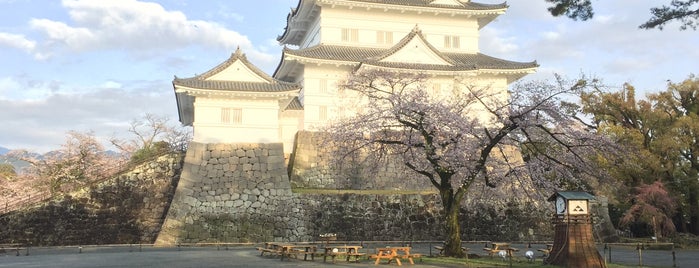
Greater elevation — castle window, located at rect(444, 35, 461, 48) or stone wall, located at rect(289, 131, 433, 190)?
castle window, located at rect(444, 35, 461, 48)

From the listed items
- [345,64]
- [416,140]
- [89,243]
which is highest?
[345,64]

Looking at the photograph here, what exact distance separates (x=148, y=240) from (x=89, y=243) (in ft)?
7.17

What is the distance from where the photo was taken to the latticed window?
22.5m

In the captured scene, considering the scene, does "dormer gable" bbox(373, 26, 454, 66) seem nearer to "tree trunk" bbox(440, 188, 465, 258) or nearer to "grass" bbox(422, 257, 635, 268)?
"tree trunk" bbox(440, 188, 465, 258)

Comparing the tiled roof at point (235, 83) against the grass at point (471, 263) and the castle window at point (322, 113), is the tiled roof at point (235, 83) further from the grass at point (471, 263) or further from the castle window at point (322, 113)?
the grass at point (471, 263)

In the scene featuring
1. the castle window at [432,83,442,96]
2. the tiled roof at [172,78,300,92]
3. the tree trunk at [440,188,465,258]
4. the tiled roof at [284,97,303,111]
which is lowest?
the tree trunk at [440,188,465,258]

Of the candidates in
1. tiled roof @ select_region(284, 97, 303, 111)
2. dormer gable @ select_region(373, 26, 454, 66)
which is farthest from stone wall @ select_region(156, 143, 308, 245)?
dormer gable @ select_region(373, 26, 454, 66)

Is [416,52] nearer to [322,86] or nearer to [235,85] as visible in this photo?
[322,86]

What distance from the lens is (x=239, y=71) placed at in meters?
23.1

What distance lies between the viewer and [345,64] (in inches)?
1005

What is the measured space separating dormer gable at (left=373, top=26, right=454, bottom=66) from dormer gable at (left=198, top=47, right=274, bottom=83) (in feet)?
21.7

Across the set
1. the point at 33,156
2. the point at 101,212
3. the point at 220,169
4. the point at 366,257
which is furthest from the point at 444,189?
the point at 33,156

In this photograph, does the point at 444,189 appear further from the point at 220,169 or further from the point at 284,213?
the point at 220,169

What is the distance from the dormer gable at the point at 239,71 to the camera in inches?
901
